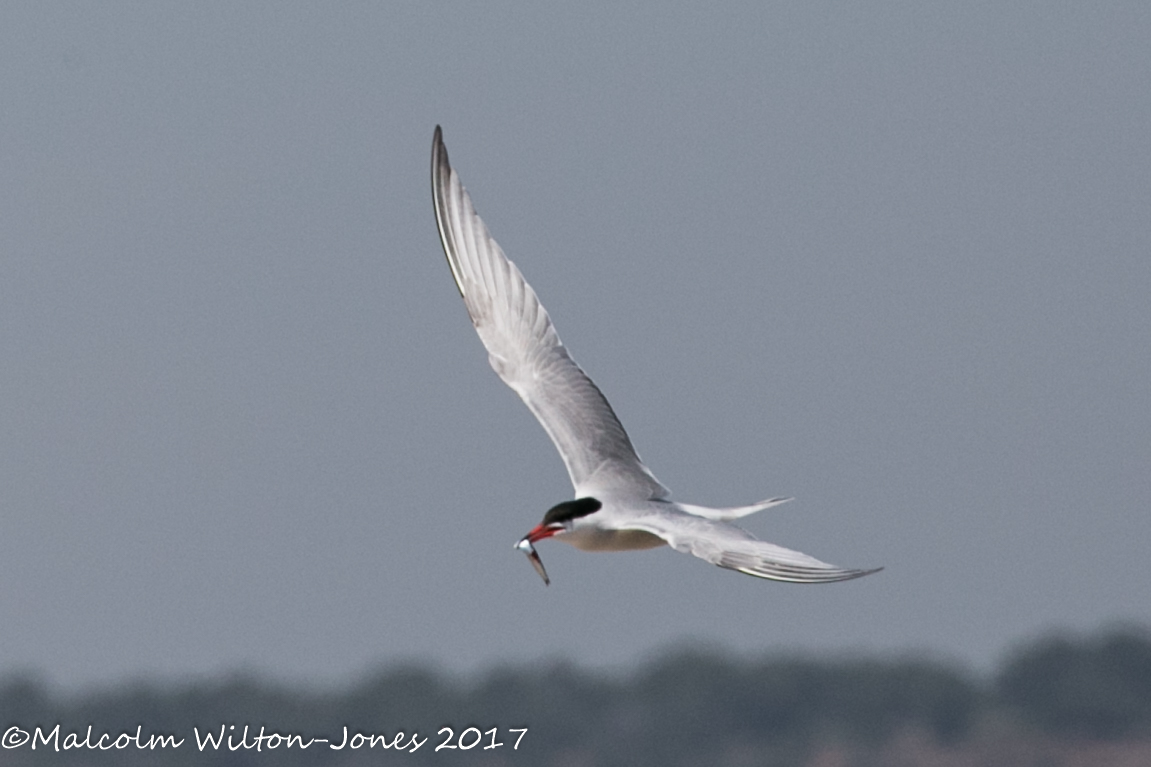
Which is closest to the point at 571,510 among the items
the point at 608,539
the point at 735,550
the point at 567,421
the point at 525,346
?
the point at 608,539

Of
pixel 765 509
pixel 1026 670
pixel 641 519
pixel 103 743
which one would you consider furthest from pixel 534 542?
pixel 1026 670

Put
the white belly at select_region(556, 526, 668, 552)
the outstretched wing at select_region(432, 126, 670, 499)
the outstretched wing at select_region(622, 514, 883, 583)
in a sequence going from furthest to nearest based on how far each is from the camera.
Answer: the outstretched wing at select_region(432, 126, 670, 499) → the white belly at select_region(556, 526, 668, 552) → the outstretched wing at select_region(622, 514, 883, 583)

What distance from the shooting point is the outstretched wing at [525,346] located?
1555 centimetres

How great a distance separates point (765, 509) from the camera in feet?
46.3

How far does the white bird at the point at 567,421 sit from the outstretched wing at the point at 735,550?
0.01 metres

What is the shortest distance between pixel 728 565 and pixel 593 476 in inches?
119

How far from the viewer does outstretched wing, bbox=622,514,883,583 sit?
11.7m

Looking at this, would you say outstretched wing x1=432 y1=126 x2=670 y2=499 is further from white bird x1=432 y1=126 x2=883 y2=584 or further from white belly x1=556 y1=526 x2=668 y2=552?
white belly x1=556 y1=526 x2=668 y2=552

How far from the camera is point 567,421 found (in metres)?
15.8

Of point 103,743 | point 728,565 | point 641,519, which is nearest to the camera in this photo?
point 728,565

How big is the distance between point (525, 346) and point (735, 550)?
445cm

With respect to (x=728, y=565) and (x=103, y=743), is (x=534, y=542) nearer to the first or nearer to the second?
(x=728, y=565)

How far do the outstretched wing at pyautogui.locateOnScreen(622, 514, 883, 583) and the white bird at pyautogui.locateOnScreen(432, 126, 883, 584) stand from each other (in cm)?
1

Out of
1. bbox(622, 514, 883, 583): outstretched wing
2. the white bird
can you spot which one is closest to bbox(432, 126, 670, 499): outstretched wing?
the white bird
